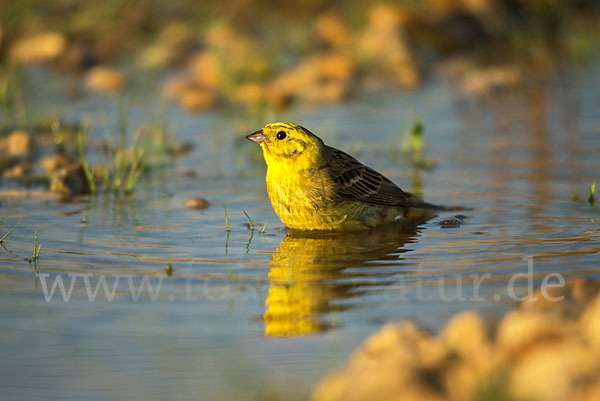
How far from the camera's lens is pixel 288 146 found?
23.0 ft

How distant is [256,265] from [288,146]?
1.34m

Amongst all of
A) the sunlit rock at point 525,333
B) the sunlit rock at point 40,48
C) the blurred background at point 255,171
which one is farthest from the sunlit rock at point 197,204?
the sunlit rock at point 40,48

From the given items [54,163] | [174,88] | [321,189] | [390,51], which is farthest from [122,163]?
[390,51]

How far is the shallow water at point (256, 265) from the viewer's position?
431 centimetres

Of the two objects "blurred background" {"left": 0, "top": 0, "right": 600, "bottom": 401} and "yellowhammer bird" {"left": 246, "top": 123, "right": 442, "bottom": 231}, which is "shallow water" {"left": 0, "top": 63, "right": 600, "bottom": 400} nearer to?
"blurred background" {"left": 0, "top": 0, "right": 600, "bottom": 401}

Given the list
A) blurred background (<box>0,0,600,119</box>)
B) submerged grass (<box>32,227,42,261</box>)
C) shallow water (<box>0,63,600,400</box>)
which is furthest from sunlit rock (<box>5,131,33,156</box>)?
submerged grass (<box>32,227,42,261</box>)

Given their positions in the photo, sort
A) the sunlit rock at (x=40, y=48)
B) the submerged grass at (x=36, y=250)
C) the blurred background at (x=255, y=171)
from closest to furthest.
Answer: the blurred background at (x=255, y=171) → the submerged grass at (x=36, y=250) → the sunlit rock at (x=40, y=48)

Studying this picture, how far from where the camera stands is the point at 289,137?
704cm

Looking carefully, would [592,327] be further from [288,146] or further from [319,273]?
[288,146]

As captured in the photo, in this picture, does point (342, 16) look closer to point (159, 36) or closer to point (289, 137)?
point (159, 36)

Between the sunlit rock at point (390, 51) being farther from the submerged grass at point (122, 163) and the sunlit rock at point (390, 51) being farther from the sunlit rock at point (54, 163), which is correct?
the sunlit rock at point (54, 163)

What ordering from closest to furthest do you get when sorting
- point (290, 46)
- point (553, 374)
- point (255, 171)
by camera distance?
point (553, 374)
point (255, 171)
point (290, 46)

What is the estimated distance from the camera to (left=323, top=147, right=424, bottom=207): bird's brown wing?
6.98m

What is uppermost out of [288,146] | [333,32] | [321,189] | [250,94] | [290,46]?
[333,32]
